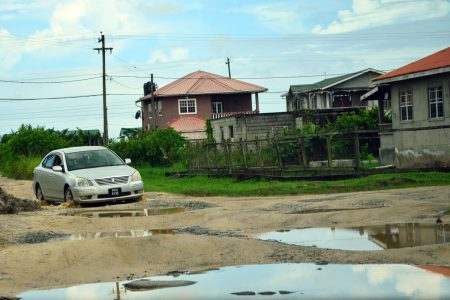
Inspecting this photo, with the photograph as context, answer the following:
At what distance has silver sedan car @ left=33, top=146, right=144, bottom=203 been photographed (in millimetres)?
22047

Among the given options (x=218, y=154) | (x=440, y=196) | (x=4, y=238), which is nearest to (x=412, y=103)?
(x=218, y=154)

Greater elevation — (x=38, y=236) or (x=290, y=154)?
(x=290, y=154)

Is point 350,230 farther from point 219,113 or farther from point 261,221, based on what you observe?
point 219,113

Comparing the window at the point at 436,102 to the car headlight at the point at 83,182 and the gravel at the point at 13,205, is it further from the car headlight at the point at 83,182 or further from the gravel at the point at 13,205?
the gravel at the point at 13,205

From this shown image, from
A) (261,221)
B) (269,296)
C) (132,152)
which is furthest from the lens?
(132,152)

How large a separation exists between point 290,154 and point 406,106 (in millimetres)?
5539

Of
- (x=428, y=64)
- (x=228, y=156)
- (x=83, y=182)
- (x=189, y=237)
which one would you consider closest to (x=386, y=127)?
(x=428, y=64)

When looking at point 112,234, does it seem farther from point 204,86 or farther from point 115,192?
point 204,86

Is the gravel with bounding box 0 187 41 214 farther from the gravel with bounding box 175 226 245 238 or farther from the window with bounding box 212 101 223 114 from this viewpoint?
the window with bounding box 212 101 223 114

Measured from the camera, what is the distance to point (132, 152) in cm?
5075

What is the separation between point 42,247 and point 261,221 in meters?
4.63

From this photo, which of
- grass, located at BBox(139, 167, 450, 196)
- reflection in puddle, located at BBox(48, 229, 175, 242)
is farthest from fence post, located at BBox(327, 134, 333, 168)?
reflection in puddle, located at BBox(48, 229, 175, 242)

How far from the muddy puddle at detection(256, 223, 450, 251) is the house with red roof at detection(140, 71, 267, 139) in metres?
60.1

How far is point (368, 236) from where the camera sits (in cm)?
1327
